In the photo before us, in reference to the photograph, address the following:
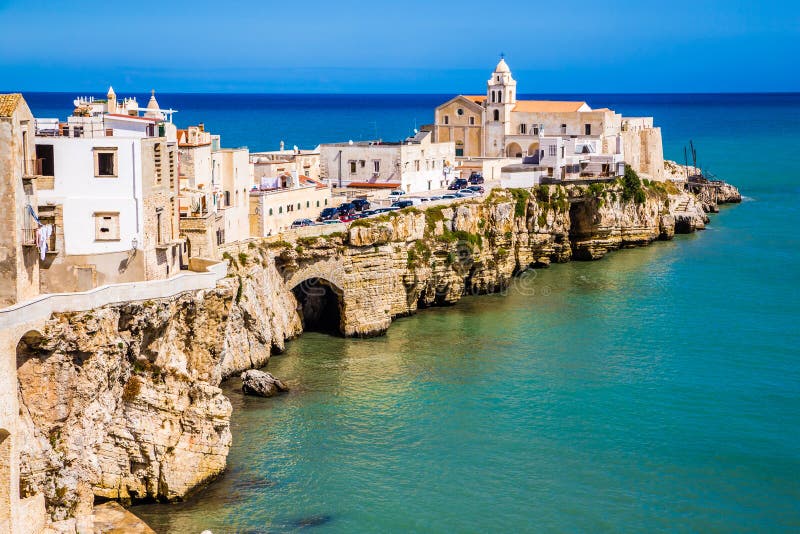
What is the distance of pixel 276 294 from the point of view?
178ft

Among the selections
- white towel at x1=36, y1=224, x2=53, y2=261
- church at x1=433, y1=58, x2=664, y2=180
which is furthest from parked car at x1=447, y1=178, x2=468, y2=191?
white towel at x1=36, y1=224, x2=53, y2=261

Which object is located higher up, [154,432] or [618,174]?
[618,174]

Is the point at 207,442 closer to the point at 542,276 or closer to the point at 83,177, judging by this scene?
the point at 83,177

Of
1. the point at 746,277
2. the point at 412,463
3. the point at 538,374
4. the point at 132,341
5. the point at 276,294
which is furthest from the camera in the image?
the point at 746,277

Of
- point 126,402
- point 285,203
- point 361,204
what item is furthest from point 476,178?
point 126,402

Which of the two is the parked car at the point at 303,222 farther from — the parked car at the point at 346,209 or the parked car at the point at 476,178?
the parked car at the point at 476,178

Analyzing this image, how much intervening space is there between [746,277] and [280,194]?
3321 centimetres

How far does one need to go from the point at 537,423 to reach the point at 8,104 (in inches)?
948

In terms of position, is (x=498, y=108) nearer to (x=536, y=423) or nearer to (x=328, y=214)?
(x=328, y=214)

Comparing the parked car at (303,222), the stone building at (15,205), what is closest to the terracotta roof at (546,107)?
the parked car at (303,222)

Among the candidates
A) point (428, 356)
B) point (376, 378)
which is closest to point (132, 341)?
point (376, 378)

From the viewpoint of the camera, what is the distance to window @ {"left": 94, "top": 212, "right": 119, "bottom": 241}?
37.3 m

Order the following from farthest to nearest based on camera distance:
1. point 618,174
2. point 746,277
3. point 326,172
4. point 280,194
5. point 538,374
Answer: point 618,174
point 326,172
point 746,277
point 280,194
point 538,374

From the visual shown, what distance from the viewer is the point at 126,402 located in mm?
35031
